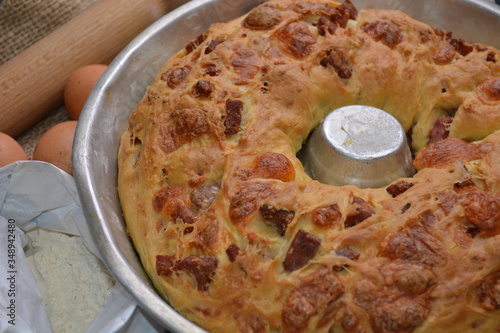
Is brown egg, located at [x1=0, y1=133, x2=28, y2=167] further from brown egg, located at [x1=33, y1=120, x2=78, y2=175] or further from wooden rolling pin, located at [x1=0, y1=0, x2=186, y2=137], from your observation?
wooden rolling pin, located at [x1=0, y1=0, x2=186, y2=137]

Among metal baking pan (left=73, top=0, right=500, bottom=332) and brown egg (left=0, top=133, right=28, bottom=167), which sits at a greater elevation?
metal baking pan (left=73, top=0, right=500, bottom=332)

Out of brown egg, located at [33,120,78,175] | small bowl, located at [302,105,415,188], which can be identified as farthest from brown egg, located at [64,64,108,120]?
small bowl, located at [302,105,415,188]

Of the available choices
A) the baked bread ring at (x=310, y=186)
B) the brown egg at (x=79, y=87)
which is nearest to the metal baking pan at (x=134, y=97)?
the baked bread ring at (x=310, y=186)

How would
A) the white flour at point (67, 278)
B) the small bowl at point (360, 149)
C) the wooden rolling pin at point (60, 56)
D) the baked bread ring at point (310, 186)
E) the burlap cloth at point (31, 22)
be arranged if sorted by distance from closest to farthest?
the baked bread ring at point (310, 186), the small bowl at point (360, 149), the white flour at point (67, 278), the wooden rolling pin at point (60, 56), the burlap cloth at point (31, 22)

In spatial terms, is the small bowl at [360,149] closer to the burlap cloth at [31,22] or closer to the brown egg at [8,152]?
the brown egg at [8,152]

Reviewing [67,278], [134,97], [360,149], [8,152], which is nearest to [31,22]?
[8,152]

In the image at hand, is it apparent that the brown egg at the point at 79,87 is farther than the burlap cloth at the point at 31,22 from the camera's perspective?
No
